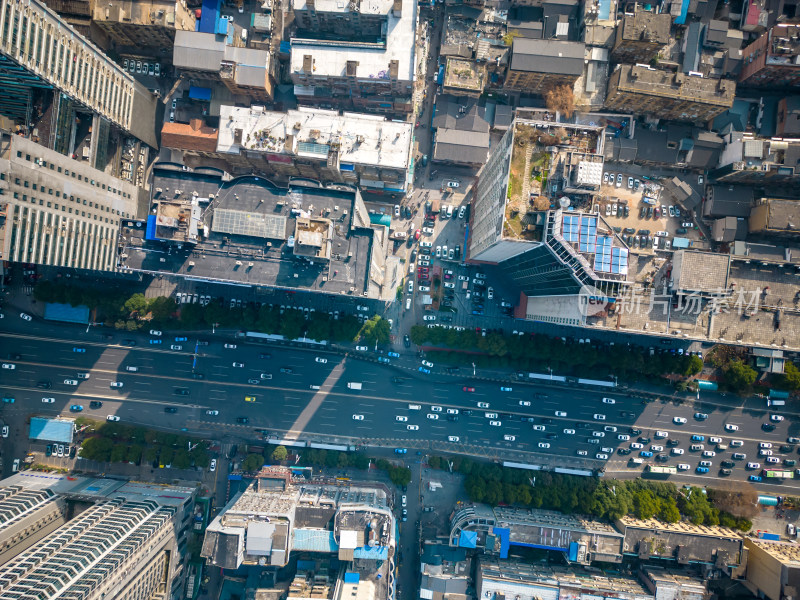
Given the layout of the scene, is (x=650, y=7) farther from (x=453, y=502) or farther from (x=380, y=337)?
(x=453, y=502)

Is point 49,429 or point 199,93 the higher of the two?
point 199,93

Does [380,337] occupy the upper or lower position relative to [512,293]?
lower

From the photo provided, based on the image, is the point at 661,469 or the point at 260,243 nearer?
the point at 260,243

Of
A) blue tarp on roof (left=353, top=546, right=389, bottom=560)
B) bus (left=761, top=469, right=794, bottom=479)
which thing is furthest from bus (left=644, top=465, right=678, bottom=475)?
blue tarp on roof (left=353, top=546, right=389, bottom=560)

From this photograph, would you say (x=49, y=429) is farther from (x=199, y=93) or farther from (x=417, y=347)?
(x=417, y=347)

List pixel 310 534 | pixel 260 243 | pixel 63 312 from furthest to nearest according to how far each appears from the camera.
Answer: pixel 63 312 < pixel 310 534 < pixel 260 243

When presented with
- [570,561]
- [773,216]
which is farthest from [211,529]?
[773,216]

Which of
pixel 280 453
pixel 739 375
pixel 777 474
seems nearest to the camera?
pixel 739 375

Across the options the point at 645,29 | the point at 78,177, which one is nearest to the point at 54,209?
the point at 78,177

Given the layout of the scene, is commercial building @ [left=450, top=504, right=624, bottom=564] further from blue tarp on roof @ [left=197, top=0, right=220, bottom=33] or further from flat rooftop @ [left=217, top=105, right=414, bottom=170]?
blue tarp on roof @ [left=197, top=0, right=220, bottom=33]
